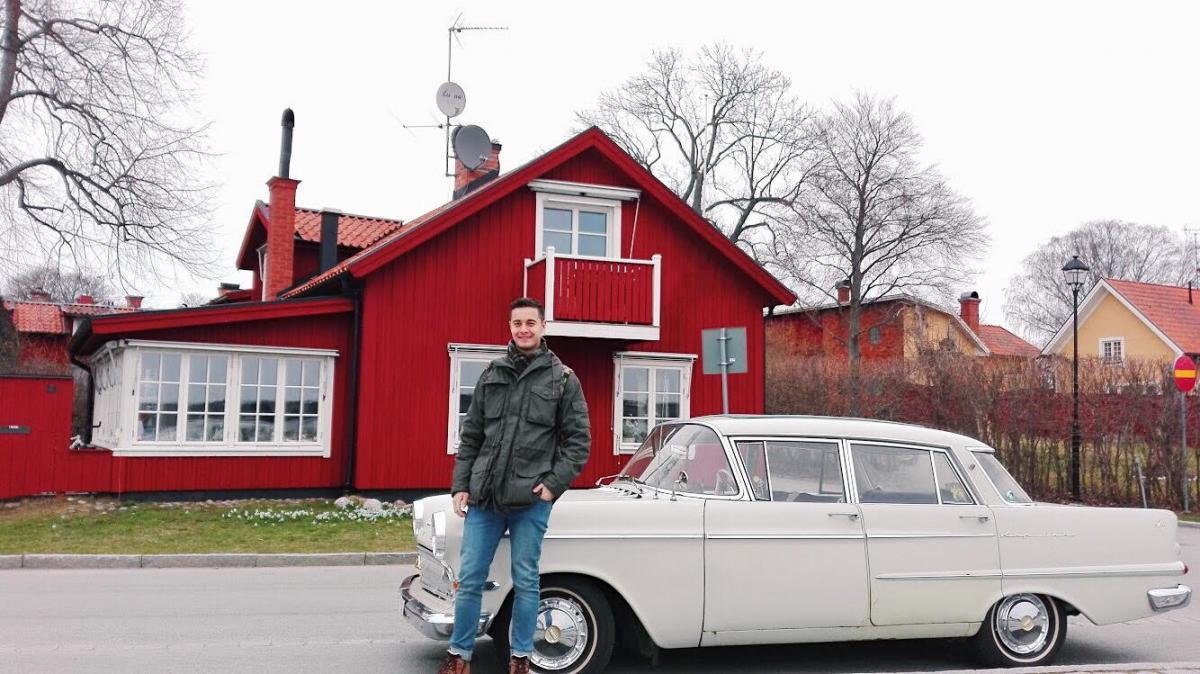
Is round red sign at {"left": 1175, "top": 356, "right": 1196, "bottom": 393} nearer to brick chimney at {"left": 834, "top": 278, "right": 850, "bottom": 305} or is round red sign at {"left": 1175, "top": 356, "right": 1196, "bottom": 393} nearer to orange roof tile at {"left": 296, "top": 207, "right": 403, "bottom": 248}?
orange roof tile at {"left": 296, "top": 207, "right": 403, "bottom": 248}

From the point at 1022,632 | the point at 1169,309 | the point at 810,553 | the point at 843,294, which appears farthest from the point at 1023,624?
the point at 1169,309

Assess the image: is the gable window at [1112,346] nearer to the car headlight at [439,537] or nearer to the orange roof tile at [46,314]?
the car headlight at [439,537]

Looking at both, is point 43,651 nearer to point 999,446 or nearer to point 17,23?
point 999,446

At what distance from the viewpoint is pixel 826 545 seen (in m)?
6.09

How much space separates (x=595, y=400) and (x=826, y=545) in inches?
468

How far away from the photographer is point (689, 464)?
6.34 m

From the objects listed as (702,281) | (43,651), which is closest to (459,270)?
(702,281)

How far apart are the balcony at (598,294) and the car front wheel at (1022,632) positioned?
10.8 m

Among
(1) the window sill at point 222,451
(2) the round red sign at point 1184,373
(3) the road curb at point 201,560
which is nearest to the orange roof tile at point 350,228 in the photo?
(1) the window sill at point 222,451

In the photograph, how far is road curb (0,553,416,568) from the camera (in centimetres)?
1054

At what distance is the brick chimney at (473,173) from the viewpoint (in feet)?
73.1

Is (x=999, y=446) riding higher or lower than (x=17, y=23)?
lower

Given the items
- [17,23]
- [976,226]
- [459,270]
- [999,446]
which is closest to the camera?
[459,270]

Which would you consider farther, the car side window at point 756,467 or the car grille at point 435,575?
the car side window at point 756,467
